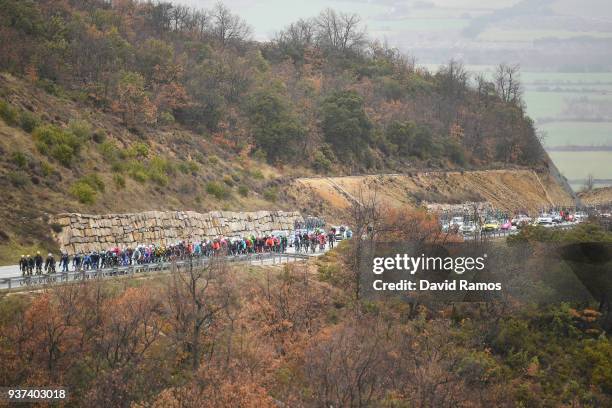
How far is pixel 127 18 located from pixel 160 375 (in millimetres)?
61329

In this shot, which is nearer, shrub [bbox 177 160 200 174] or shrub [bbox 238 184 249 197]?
shrub [bbox 177 160 200 174]

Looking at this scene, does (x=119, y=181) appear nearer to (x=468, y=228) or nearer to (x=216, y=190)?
(x=216, y=190)

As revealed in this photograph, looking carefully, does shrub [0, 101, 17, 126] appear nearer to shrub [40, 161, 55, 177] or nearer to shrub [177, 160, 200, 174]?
shrub [40, 161, 55, 177]

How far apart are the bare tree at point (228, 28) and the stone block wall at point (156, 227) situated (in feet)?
165

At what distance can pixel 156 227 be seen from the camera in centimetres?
4912

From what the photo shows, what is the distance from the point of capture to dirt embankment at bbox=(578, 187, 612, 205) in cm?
10274

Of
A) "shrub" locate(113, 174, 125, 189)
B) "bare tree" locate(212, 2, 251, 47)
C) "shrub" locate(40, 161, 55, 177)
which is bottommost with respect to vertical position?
"shrub" locate(113, 174, 125, 189)

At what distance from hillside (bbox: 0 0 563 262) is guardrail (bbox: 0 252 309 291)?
5175mm

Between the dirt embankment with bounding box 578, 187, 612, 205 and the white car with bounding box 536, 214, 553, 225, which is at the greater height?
the white car with bounding box 536, 214, 553, 225

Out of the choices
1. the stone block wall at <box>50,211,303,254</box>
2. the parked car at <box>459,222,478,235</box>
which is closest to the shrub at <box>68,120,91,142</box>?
the stone block wall at <box>50,211,303,254</box>

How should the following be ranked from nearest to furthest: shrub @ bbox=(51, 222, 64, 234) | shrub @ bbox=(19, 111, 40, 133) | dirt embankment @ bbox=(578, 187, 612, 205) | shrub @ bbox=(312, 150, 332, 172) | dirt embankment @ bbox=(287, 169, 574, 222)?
shrub @ bbox=(51, 222, 64, 234) < shrub @ bbox=(19, 111, 40, 133) < dirt embankment @ bbox=(287, 169, 574, 222) < shrub @ bbox=(312, 150, 332, 172) < dirt embankment @ bbox=(578, 187, 612, 205)

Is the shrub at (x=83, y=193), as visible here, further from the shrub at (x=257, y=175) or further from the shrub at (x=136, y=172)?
the shrub at (x=257, y=175)

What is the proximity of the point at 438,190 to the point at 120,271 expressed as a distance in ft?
157

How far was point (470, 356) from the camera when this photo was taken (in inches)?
1512
